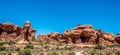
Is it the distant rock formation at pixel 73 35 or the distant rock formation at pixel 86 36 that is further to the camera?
the distant rock formation at pixel 86 36

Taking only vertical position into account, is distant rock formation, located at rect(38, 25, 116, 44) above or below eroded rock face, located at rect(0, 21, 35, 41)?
below

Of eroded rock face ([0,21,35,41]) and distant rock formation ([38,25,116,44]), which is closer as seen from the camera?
eroded rock face ([0,21,35,41])

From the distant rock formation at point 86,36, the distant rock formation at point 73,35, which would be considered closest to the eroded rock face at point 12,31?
the distant rock formation at point 73,35

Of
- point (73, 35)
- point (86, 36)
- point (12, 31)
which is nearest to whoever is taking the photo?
point (12, 31)

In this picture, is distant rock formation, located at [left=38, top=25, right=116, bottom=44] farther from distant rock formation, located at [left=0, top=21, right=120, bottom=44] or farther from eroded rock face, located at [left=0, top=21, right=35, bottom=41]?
eroded rock face, located at [left=0, top=21, right=35, bottom=41]

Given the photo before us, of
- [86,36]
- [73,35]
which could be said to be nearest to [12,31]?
[73,35]

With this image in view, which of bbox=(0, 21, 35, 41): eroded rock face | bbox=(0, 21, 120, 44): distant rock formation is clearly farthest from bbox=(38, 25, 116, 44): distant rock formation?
bbox=(0, 21, 35, 41): eroded rock face

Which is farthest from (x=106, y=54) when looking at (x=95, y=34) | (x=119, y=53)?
(x=95, y=34)

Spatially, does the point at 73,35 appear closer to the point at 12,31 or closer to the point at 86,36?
the point at 86,36

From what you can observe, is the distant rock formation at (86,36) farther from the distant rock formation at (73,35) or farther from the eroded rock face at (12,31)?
the eroded rock face at (12,31)

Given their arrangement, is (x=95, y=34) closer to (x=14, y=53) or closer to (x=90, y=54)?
(x=90, y=54)

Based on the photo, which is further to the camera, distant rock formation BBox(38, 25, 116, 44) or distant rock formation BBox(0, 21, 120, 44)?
distant rock formation BBox(38, 25, 116, 44)

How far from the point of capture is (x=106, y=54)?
215 feet

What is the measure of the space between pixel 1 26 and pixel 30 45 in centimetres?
1267
